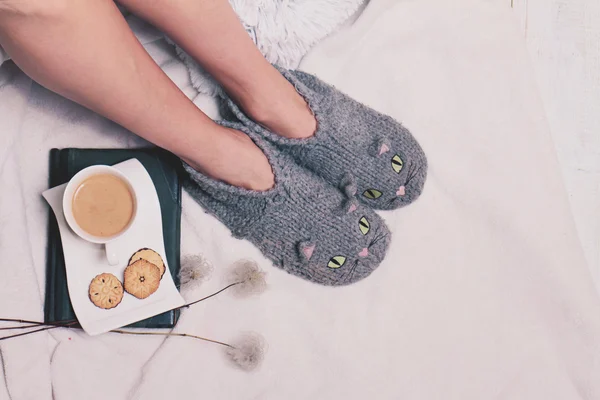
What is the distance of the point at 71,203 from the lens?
0.65m

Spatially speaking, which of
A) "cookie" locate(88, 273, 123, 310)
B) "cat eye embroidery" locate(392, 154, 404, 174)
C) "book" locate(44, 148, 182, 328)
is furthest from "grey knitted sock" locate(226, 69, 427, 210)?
"cookie" locate(88, 273, 123, 310)

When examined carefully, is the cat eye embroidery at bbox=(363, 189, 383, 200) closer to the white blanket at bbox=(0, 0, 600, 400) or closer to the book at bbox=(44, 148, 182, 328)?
the white blanket at bbox=(0, 0, 600, 400)

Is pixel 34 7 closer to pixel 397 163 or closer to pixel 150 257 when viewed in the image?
pixel 150 257

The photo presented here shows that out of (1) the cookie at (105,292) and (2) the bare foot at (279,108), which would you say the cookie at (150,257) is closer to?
(1) the cookie at (105,292)

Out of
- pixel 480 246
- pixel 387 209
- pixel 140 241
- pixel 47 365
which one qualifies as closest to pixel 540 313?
pixel 480 246

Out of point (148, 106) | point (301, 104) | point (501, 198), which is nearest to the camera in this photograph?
point (148, 106)

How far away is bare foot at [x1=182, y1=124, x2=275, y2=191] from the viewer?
2.10ft

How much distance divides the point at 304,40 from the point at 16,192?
0.44 metres

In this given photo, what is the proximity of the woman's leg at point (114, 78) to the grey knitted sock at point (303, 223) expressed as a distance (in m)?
0.03

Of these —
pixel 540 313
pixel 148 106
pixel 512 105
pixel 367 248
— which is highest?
pixel 148 106

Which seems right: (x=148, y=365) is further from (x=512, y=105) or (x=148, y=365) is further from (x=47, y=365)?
(x=512, y=105)

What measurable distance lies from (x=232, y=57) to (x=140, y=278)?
296 millimetres

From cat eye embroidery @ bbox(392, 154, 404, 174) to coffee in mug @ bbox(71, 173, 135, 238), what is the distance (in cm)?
34

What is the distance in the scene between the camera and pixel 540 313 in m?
0.78
